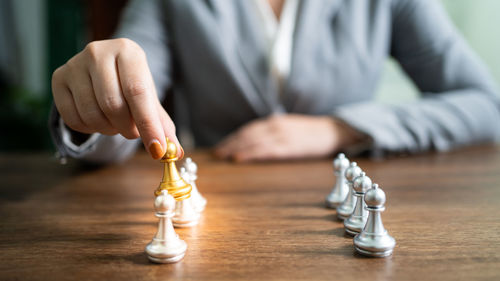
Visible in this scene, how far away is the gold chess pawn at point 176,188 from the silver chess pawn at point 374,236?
9.3 inches

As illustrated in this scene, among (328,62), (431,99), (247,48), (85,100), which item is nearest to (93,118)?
(85,100)

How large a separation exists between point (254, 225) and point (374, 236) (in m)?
0.18

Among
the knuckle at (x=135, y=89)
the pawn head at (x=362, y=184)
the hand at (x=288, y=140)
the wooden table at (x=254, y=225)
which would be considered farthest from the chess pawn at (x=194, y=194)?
the hand at (x=288, y=140)

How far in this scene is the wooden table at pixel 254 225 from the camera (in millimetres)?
411

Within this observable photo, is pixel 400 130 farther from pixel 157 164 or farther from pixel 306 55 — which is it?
pixel 157 164

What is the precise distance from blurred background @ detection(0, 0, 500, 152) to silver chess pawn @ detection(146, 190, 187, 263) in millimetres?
1522

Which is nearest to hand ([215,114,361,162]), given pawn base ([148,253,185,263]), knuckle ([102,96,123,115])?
knuckle ([102,96,123,115])

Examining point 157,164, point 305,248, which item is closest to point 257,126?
point 157,164

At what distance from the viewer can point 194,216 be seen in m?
0.56

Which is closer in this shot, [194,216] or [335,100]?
[194,216]

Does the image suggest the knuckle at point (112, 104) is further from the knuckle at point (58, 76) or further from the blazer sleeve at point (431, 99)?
the blazer sleeve at point (431, 99)

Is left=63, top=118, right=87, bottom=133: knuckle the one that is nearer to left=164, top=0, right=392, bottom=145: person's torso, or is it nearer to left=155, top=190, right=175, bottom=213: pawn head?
left=155, top=190, right=175, bottom=213: pawn head

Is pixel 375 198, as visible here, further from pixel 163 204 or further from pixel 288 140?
pixel 288 140

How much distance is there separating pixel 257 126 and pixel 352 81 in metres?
0.37
